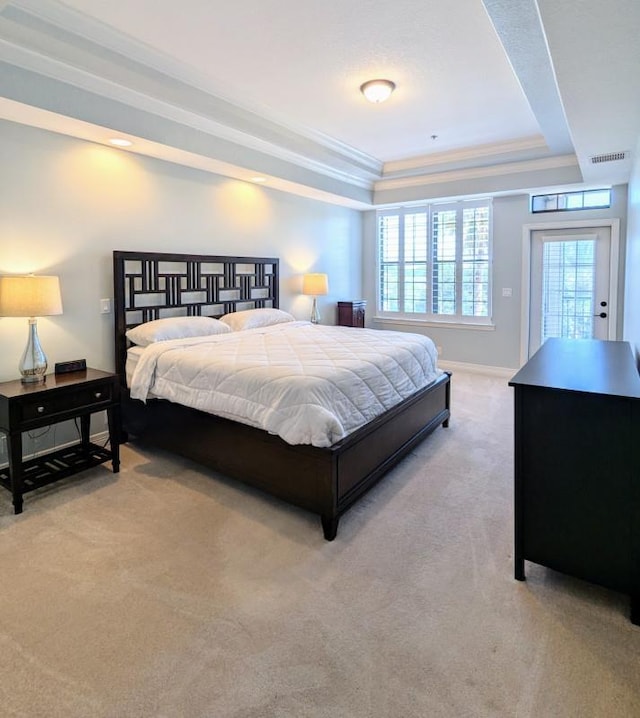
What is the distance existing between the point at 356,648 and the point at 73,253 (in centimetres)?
342

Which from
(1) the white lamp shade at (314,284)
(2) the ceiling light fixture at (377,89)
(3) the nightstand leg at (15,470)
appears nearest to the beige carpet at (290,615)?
(3) the nightstand leg at (15,470)

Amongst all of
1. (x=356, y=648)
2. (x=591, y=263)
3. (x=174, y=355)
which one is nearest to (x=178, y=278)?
(x=174, y=355)

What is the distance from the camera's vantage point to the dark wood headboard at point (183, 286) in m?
3.92

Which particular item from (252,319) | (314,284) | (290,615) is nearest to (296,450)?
(290,615)

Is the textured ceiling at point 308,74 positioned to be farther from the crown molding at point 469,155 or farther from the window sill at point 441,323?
the window sill at point 441,323

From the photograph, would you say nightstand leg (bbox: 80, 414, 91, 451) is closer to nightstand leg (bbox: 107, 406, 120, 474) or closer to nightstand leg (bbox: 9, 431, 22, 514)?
nightstand leg (bbox: 107, 406, 120, 474)

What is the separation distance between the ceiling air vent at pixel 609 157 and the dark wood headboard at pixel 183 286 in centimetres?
340

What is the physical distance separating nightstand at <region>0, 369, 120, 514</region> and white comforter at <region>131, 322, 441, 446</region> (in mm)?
329

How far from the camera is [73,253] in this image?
11.8 ft

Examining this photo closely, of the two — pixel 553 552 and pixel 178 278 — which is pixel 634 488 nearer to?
pixel 553 552

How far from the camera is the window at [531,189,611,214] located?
17.9ft

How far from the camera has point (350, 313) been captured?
Result: 267 inches

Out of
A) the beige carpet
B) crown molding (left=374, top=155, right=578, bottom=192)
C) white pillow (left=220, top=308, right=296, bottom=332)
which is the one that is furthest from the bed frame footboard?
crown molding (left=374, top=155, right=578, bottom=192)

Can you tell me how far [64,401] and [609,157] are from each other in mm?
4945
